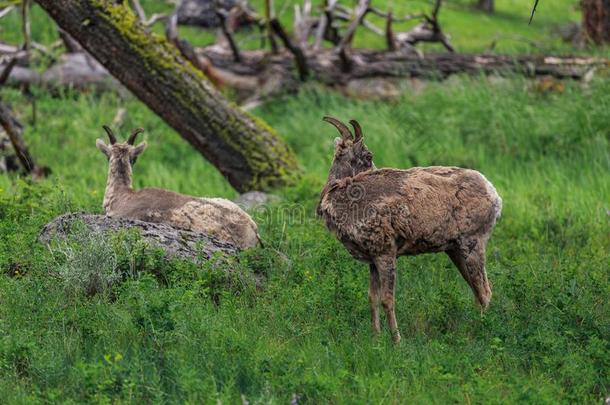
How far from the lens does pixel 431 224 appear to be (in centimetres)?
700

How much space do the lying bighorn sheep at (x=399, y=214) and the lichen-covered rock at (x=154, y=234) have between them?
1373 mm

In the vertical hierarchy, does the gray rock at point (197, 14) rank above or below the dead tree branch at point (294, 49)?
below

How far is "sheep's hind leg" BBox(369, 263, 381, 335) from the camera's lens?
702cm

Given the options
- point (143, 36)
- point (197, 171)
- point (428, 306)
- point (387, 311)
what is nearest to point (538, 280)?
point (428, 306)

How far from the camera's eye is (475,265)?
738cm

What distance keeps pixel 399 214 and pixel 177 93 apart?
503 cm

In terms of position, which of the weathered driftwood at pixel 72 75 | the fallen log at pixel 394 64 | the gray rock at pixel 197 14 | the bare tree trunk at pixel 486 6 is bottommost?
the bare tree trunk at pixel 486 6

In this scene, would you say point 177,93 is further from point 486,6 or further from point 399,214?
point 486,6

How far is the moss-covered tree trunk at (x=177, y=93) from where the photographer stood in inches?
429

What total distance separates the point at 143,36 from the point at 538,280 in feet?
17.9

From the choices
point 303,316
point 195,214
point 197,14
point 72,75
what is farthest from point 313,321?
point 197,14

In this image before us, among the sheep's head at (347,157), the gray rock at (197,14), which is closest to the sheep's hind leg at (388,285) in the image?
the sheep's head at (347,157)

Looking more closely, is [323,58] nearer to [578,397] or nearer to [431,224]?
[431,224]

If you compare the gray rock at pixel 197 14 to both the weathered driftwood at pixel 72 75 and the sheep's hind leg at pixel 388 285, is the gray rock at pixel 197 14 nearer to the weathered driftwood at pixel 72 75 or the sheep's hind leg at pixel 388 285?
the weathered driftwood at pixel 72 75
